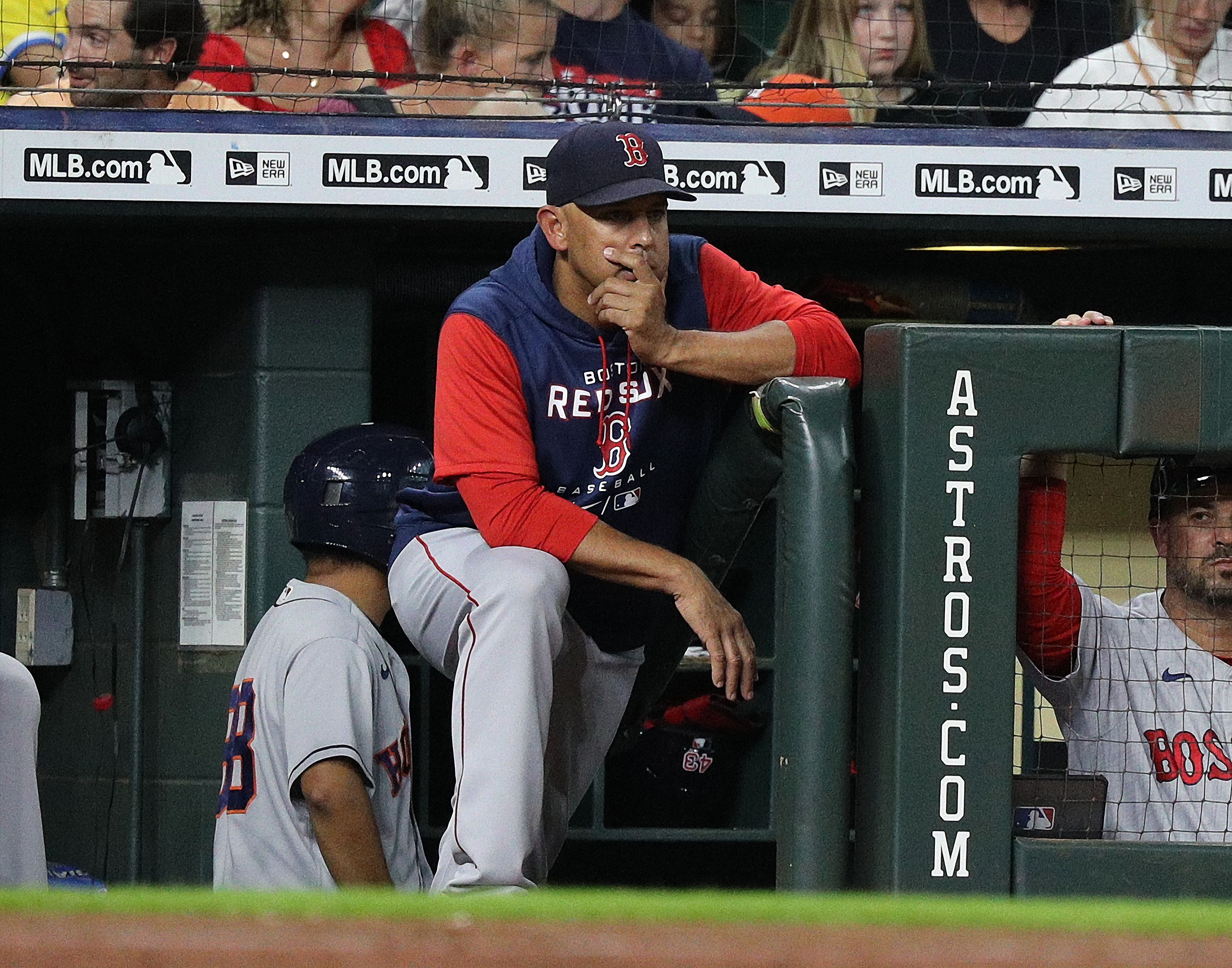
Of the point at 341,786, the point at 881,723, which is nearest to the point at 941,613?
the point at 881,723

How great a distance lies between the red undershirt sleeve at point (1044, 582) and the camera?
2.26 metres

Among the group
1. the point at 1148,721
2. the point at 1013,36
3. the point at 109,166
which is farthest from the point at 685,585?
the point at 1013,36

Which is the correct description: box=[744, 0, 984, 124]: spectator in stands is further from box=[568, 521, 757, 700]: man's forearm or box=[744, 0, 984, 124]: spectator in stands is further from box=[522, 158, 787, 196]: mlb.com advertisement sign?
box=[568, 521, 757, 700]: man's forearm

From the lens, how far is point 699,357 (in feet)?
8.41

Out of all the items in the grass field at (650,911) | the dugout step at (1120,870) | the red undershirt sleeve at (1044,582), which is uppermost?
the red undershirt sleeve at (1044,582)

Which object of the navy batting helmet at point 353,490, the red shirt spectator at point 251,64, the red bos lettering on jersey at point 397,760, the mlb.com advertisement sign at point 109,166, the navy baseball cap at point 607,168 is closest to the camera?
the navy baseball cap at point 607,168

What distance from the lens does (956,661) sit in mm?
2131

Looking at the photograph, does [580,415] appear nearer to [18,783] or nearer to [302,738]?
[302,738]

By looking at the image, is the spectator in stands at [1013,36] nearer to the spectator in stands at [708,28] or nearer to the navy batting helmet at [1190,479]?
the spectator in stands at [708,28]

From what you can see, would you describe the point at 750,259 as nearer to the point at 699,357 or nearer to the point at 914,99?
the point at 914,99

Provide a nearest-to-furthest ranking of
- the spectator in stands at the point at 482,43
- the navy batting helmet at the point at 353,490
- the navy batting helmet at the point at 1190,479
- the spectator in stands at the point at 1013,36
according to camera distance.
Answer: the navy batting helmet at the point at 1190,479 < the navy batting helmet at the point at 353,490 < the spectator in stands at the point at 482,43 < the spectator in stands at the point at 1013,36

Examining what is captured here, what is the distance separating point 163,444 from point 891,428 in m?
4.03

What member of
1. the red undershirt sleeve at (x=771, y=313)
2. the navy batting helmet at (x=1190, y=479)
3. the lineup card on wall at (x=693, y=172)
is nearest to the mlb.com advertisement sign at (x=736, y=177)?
the lineup card on wall at (x=693, y=172)

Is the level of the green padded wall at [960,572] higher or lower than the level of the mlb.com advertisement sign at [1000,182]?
lower
